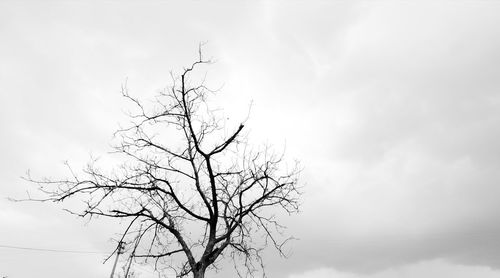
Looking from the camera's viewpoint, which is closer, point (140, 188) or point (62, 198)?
point (62, 198)

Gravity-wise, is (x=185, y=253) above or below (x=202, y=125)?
below

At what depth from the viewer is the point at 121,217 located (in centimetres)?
891

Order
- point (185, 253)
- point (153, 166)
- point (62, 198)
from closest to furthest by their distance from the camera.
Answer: point (62, 198)
point (185, 253)
point (153, 166)

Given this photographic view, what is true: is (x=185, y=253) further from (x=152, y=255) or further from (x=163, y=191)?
(x=163, y=191)

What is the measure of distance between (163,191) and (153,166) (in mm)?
681

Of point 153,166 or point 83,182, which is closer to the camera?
point 83,182

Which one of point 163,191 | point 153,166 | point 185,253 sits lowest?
point 185,253

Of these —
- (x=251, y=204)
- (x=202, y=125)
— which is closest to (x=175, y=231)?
(x=251, y=204)

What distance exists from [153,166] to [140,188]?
0.62 m

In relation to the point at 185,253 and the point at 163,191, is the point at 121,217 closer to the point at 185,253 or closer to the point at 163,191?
the point at 163,191

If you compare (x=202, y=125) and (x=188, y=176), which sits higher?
(x=202, y=125)

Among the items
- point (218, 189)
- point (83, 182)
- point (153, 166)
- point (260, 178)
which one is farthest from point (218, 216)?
point (83, 182)

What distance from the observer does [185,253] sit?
878 centimetres

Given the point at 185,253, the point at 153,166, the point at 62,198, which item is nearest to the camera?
the point at 62,198
